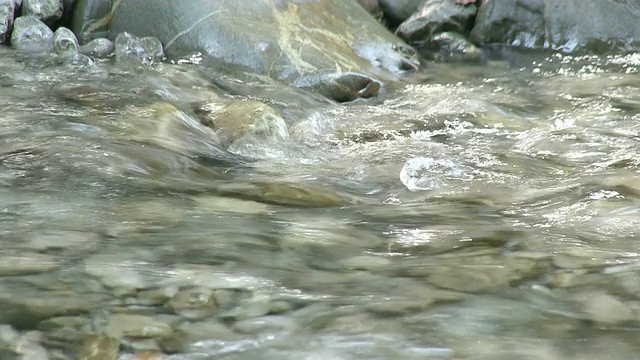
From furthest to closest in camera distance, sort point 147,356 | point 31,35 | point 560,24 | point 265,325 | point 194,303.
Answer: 1. point 560,24
2. point 31,35
3. point 194,303
4. point 265,325
5. point 147,356

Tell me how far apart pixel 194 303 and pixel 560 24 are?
328 inches

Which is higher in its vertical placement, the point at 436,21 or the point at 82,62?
the point at 436,21

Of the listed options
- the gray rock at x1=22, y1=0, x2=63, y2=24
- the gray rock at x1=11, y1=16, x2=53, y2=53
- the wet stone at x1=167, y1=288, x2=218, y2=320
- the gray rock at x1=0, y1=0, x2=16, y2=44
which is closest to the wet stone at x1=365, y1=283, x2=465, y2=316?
the wet stone at x1=167, y1=288, x2=218, y2=320

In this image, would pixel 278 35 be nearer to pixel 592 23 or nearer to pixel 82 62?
pixel 82 62

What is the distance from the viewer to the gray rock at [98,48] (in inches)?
279

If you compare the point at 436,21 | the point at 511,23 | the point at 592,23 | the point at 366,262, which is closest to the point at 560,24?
the point at 592,23

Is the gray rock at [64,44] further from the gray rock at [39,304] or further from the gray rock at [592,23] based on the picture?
the gray rock at [592,23]

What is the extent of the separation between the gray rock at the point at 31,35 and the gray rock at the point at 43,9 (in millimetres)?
318

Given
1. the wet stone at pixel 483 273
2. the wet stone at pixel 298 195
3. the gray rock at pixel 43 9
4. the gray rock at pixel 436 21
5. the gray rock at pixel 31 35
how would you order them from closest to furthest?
the wet stone at pixel 483 273, the wet stone at pixel 298 195, the gray rock at pixel 31 35, the gray rock at pixel 43 9, the gray rock at pixel 436 21

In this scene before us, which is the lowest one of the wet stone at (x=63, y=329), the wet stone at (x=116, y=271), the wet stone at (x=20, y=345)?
the wet stone at (x=20, y=345)

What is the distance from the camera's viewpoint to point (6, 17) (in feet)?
25.0

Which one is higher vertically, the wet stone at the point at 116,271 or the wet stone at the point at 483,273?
the wet stone at the point at 483,273

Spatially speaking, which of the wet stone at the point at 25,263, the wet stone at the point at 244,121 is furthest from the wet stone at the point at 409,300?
the wet stone at the point at 244,121

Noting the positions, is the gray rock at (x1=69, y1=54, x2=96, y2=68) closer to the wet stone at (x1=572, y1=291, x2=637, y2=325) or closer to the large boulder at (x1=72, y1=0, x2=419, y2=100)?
the large boulder at (x1=72, y1=0, x2=419, y2=100)
